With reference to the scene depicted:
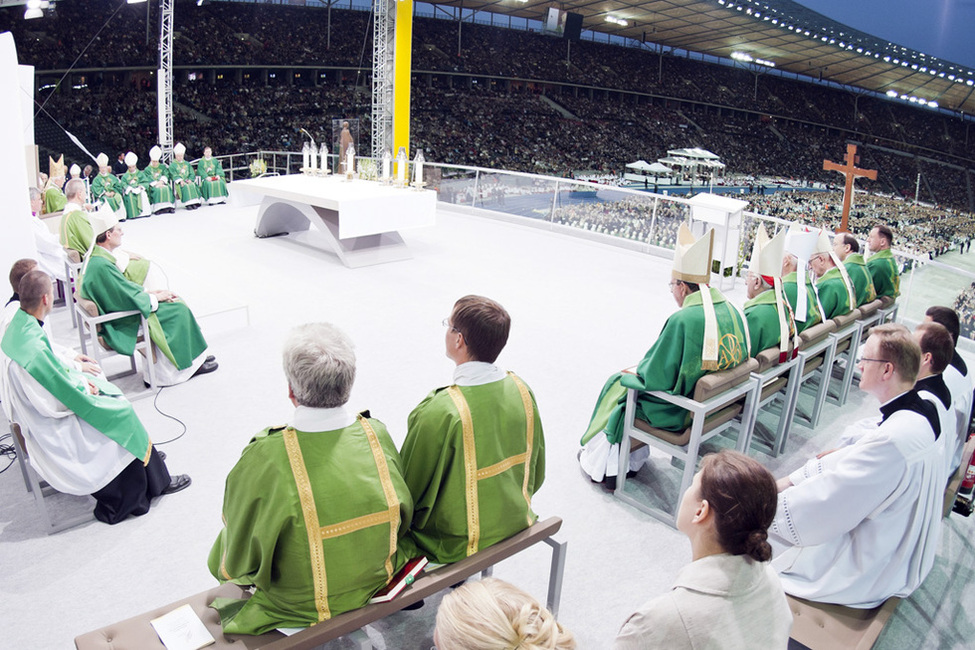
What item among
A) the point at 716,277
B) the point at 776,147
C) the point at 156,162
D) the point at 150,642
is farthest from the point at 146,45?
the point at 776,147

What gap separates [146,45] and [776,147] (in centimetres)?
3084

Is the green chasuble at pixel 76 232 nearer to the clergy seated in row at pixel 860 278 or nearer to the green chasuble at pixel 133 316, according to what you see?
the green chasuble at pixel 133 316

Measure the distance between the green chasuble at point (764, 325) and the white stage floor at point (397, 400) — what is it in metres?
0.77

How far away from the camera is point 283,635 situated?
2.27 meters

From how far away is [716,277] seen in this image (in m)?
8.62

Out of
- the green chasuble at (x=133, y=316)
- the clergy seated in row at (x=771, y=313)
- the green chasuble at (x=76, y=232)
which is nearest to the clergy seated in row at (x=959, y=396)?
the clergy seated in row at (x=771, y=313)

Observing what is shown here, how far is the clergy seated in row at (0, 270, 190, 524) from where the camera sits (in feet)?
11.3

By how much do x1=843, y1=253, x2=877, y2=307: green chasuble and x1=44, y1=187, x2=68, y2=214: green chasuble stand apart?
8.16m

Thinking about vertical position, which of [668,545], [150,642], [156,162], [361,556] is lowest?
[668,545]

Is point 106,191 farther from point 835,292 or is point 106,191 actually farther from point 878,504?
point 878,504

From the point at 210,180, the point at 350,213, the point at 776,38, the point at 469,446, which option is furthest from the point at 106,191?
the point at 776,38

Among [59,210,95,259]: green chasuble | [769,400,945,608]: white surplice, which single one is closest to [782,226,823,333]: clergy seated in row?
[769,400,945,608]: white surplice

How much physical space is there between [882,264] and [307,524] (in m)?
5.30

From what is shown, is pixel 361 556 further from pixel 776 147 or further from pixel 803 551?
pixel 776 147
